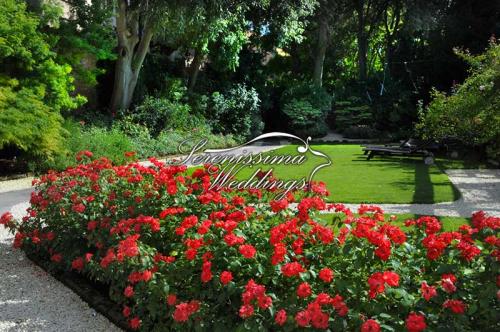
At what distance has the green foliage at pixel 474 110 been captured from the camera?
431 inches

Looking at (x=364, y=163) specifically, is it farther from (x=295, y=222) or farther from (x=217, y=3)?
(x=295, y=222)

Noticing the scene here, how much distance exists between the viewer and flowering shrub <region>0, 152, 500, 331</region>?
250 cm

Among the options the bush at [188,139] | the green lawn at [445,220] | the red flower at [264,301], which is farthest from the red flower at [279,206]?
the bush at [188,139]

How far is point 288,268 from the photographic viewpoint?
2658 millimetres

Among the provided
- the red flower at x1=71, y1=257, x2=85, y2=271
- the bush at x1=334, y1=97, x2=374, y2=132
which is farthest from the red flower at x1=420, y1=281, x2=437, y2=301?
the bush at x1=334, y1=97, x2=374, y2=132

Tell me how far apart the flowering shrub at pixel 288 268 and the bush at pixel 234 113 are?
15.8 metres

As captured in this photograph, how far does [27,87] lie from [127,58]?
5.29 metres

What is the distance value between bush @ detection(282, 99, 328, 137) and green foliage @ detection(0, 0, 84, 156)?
1146cm

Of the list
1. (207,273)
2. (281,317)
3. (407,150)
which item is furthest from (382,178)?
(281,317)

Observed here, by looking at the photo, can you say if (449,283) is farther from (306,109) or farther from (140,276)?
(306,109)

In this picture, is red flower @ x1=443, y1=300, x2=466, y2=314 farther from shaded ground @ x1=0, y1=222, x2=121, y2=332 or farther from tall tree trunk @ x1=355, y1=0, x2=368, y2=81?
tall tree trunk @ x1=355, y1=0, x2=368, y2=81

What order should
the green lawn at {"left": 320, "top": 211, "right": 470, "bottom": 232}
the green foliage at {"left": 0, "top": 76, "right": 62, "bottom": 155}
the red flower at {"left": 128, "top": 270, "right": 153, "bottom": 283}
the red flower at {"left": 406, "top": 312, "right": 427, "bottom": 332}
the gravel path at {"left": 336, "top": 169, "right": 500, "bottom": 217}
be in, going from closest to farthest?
1. the red flower at {"left": 406, "top": 312, "right": 427, "bottom": 332}
2. the red flower at {"left": 128, "top": 270, "right": 153, "bottom": 283}
3. the green lawn at {"left": 320, "top": 211, "right": 470, "bottom": 232}
4. the gravel path at {"left": 336, "top": 169, "right": 500, "bottom": 217}
5. the green foliage at {"left": 0, "top": 76, "right": 62, "bottom": 155}

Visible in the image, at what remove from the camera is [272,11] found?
2011 centimetres

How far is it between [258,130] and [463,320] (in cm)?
1921
